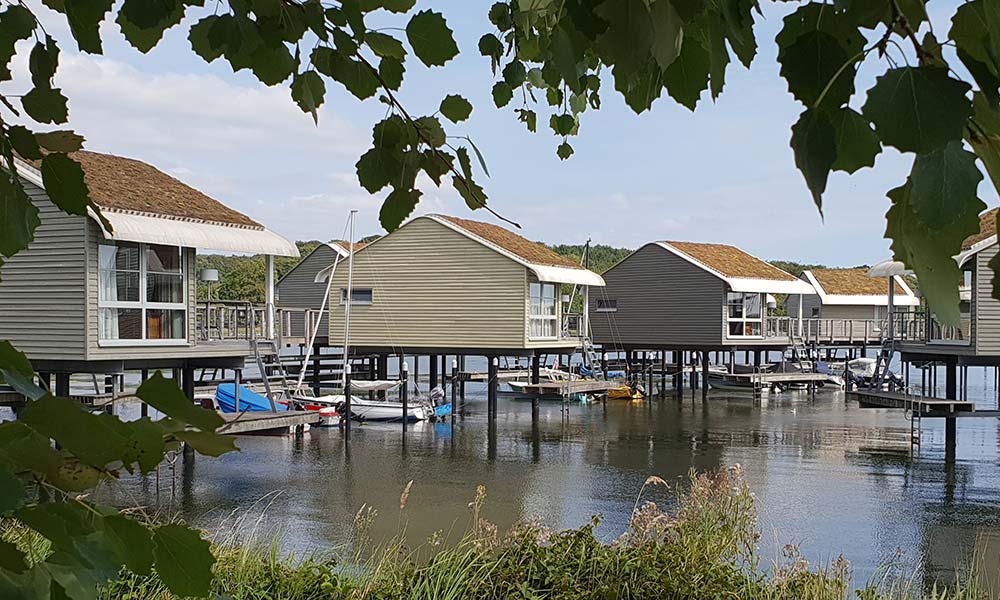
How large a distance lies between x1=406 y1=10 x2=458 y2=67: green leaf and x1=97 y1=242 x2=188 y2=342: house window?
17.2 meters

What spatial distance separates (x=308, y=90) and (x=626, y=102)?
0.59 m

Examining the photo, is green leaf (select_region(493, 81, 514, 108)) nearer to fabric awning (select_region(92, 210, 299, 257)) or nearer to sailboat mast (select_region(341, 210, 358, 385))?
fabric awning (select_region(92, 210, 299, 257))

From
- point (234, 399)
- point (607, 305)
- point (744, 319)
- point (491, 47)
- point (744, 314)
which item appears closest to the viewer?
point (491, 47)

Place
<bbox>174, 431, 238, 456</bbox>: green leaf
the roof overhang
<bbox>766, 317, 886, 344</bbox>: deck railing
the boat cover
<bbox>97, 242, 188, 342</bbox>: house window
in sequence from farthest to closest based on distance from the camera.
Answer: <bbox>766, 317, 886, 344</bbox>: deck railing, the roof overhang, the boat cover, <bbox>97, 242, 188, 342</bbox>: house window, <bbox>174, 431, 238, 456</bbox>: green leaf

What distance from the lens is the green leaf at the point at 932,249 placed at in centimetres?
71

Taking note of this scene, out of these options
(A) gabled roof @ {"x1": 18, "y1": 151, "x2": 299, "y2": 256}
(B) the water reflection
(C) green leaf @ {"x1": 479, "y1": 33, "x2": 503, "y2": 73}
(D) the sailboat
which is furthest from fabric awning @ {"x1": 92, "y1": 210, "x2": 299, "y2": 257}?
(C) green leaf @ {"x1": 479, "y1": 33, "x2": 503, "y2": 73}

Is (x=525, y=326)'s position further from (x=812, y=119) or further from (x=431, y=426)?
(x=812, y=119)

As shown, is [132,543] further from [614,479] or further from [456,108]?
[614,479]

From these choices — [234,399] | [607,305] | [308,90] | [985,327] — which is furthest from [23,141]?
[607,305]

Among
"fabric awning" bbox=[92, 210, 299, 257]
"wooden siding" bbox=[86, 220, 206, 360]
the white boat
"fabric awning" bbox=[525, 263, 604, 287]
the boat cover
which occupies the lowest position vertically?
the white boat

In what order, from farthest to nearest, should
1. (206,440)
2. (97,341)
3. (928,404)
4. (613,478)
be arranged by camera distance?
(928,404), (613,478), (97,341), (206,440)

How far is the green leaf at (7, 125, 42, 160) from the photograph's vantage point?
1.38 m

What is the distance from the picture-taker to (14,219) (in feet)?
3.99

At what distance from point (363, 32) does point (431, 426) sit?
28.2 meters
